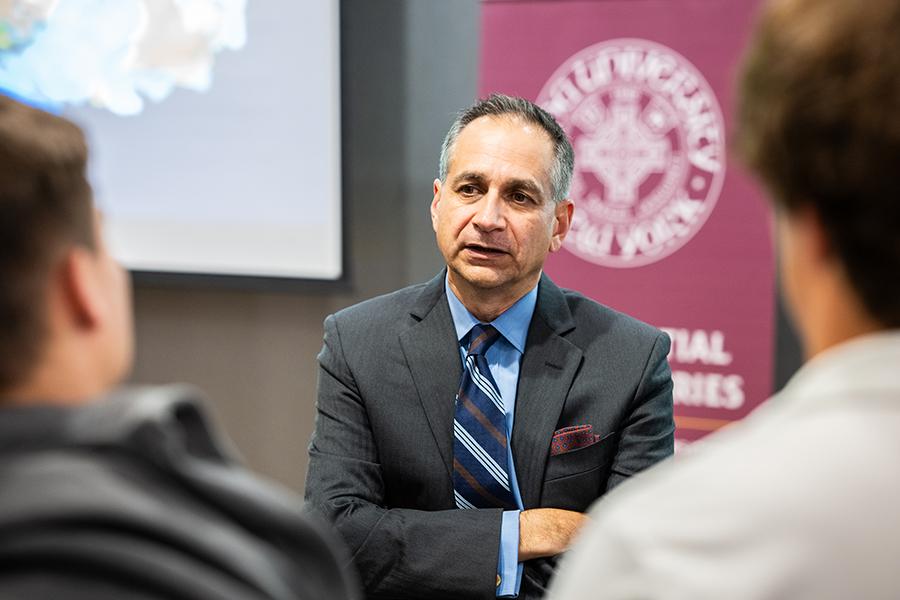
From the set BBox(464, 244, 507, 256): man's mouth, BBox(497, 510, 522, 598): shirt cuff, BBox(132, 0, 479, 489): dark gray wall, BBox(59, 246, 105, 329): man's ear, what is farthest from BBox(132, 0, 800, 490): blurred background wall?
BBox(59, 246, 105, 329): man's ear

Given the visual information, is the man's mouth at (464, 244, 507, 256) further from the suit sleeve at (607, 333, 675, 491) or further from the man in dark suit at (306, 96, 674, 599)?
the suit sleeve at (607, 333, 675, 491)

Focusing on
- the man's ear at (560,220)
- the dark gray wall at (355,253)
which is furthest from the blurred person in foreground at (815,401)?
the dark gray wall at (355,253)

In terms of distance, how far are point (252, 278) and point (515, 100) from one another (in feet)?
6.39

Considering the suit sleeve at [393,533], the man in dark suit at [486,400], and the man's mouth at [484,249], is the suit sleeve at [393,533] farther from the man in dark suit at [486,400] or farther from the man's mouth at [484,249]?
the man's mouth at [484,249]

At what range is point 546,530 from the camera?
6.45 ft

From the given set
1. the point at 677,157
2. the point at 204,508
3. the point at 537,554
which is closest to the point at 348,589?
the point at 204,508

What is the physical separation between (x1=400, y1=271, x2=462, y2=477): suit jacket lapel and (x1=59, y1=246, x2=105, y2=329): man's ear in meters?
1.28

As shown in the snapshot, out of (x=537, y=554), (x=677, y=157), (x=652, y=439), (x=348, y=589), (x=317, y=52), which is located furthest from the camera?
(x=317, y=52)

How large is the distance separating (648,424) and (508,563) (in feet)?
1.36

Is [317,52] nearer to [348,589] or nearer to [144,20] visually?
[144,20]

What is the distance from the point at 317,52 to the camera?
3.78m

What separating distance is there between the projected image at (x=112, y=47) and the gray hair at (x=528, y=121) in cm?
184

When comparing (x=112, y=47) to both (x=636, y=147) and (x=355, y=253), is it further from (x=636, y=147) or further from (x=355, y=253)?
(x=636, y=147)

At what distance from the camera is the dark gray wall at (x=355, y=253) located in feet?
12.4
